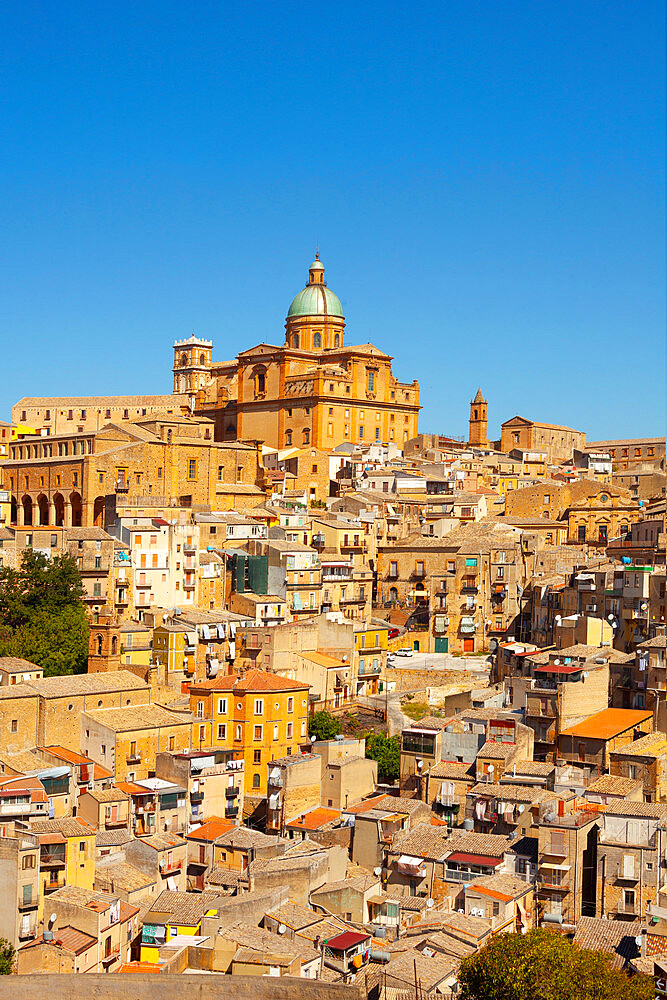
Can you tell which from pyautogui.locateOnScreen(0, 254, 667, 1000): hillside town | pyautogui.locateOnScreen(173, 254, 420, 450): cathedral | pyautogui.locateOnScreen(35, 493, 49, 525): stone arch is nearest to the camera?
pyautogui.locateOnScreen(0, 254, 667, 1000): hillside town

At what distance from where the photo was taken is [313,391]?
240 feet

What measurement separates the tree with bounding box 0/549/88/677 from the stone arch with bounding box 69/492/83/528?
9.20 m

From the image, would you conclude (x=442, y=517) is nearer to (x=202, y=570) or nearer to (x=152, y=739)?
(x=202, y=570)

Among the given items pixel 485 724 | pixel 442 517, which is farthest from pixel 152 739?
pixel 442 517

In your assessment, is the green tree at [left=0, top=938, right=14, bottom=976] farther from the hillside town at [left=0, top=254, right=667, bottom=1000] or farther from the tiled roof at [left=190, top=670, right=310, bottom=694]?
the tiled roof at [left=190, top=670, right=310, bottom=694]

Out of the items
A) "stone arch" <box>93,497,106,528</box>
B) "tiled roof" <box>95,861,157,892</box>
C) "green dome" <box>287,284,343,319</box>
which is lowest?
"tiled roof" <box>95,861,157,892</box>

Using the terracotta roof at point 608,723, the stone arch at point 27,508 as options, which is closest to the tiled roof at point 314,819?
the terracotta roof at point 608,723

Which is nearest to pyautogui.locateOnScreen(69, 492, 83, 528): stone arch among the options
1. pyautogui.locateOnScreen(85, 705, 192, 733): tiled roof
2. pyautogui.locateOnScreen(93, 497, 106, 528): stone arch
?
pyautogui.locateOnScreen(93, 497, 106, 528): stone arch

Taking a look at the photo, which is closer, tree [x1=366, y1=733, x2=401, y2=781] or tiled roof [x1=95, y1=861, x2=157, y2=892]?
tiled roof [x1=95, y1=861, x2=157, y2=892]

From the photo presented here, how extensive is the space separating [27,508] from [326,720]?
75.3 feet

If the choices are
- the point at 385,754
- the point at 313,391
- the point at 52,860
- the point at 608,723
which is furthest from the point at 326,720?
the point at 313,391

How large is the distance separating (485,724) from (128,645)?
12473mm

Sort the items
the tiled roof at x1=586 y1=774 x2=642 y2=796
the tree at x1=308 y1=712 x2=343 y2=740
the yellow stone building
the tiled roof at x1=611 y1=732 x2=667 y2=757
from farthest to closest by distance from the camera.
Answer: the tree at x1=308 y1=712 x2=343 y2=740, the yellow stone building, the tiled roof at x1=611 y1=732 x2=667 y2=757, the tiled roof at x1=586 y1=774 x2=642 y2=796

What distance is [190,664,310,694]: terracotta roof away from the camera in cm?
4103
